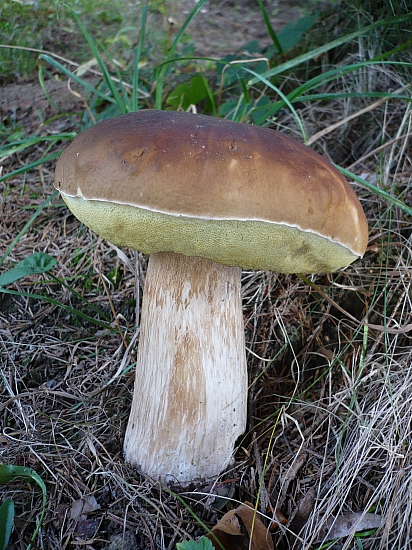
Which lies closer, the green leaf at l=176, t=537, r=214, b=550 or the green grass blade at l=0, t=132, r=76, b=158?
the green leaf at l=176, t=537, r=214, b=550

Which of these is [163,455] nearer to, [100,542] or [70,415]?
[100,542]

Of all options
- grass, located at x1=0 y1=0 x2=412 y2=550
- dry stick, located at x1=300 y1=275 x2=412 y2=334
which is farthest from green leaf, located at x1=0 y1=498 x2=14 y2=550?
dry stick, located at x1=300 y1=275 x2=412 y2=334

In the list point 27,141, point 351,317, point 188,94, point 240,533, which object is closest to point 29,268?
point 27,141

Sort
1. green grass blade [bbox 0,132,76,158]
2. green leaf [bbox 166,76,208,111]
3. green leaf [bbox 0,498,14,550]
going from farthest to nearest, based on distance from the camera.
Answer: green leaf [bbox 166,76,208,111] < green grass blade [bbox 0,132,76,158] < green leaf [bbox 0,498,14,550]

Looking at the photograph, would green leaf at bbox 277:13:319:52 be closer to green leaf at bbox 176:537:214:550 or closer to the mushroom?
the mushroom

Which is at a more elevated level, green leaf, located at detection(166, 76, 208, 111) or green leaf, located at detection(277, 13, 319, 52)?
green leaf, located at detection(277, 13, 319, 52)

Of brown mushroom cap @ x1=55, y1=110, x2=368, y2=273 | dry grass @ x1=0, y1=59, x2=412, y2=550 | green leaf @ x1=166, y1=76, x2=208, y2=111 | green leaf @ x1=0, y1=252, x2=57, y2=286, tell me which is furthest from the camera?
green leaf @ x1=166, y1=76, x2=208, y2=111

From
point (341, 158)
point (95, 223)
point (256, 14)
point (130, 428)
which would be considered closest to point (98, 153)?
point (95, 223)
